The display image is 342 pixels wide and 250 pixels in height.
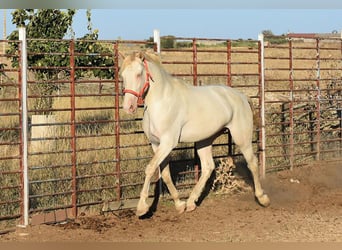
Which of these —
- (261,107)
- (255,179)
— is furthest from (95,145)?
(255,179)

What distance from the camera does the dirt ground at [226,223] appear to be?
250 inches

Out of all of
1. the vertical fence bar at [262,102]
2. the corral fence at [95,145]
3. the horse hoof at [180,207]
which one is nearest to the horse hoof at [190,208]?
the horse hoof at [180,207]

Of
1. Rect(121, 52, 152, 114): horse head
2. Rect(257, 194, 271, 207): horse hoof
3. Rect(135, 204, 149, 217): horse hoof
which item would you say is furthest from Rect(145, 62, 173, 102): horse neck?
Rect(257, 194, 271, 207): horse hoof

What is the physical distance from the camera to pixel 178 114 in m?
7.43

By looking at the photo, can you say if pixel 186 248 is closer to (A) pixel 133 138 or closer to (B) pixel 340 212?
(B) pixel 340 212

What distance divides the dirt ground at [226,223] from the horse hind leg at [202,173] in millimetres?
143

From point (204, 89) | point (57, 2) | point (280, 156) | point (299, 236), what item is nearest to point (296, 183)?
point (280, 156)

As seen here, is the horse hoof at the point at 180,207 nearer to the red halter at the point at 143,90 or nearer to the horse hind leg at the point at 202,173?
the horse hind leg at the point at 202,173

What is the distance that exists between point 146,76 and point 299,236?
266cm

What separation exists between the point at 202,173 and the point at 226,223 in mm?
1225

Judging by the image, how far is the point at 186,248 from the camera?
17.8 ft

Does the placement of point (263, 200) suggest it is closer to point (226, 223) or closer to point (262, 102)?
point (226, 223)

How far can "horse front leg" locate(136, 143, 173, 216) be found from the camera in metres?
7.03

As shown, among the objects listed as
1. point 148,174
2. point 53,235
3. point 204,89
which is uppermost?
point 204,89
